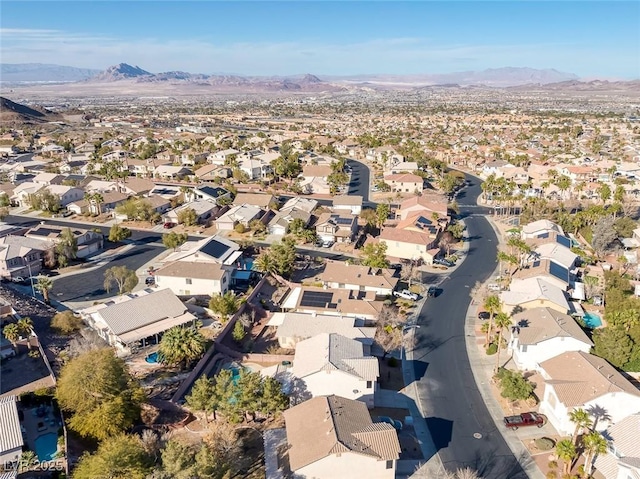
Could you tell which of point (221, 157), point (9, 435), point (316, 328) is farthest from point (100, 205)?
point (9, 435)

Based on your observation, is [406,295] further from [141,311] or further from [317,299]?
[141,311]

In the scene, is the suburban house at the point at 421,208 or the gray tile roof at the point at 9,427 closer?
the gray tile roof at the point at 9,427

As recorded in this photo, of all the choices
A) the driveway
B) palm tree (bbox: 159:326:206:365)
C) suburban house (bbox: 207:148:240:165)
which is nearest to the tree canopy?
palm tree (bbox: 159:326:206:365)

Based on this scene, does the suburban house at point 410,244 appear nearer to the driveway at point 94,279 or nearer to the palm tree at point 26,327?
the driveway at point 94,279

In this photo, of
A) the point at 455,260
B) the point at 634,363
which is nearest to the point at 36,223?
the point at 455,260

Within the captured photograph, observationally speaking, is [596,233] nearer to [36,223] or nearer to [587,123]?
[36,223]

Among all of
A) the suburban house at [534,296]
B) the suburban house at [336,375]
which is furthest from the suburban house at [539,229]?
the suburban house at [336,375]
